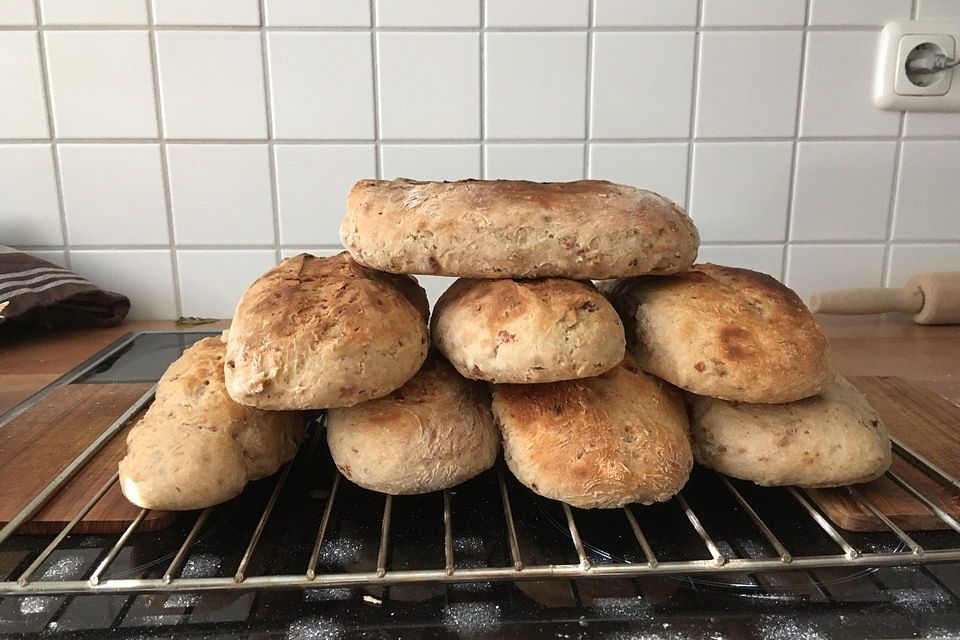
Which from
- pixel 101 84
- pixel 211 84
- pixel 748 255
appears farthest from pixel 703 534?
pixel 101 84

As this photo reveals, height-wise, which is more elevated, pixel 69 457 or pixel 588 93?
pixel 588 93

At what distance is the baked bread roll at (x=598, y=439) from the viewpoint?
616 millimetres

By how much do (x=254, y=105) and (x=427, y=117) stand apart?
323mm

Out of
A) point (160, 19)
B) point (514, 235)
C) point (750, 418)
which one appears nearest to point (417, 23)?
point (160, 19)

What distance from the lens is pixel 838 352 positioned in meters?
1.23

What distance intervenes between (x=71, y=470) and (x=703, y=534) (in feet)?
2.09

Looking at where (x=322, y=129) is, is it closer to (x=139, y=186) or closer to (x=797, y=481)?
(x=139, y=186)

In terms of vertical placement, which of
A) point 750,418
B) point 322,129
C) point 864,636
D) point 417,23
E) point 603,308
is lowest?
point 864,636

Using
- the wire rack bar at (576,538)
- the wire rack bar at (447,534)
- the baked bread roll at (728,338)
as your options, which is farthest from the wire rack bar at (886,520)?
the wire rack bar at (447,534)

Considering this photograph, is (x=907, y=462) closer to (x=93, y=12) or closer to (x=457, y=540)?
(x=457, y=540)

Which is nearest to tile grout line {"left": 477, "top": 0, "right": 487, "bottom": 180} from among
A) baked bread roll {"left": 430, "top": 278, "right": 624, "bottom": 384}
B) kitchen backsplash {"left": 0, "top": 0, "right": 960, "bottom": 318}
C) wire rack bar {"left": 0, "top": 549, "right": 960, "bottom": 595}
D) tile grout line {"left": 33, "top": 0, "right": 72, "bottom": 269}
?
kitchen backsplash {"left": 0, "top": 0, "right": 960, "bottom": 318}

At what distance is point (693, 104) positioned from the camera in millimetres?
1304

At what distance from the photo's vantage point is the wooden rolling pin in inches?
49.8

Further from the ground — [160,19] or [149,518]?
[160,19]
